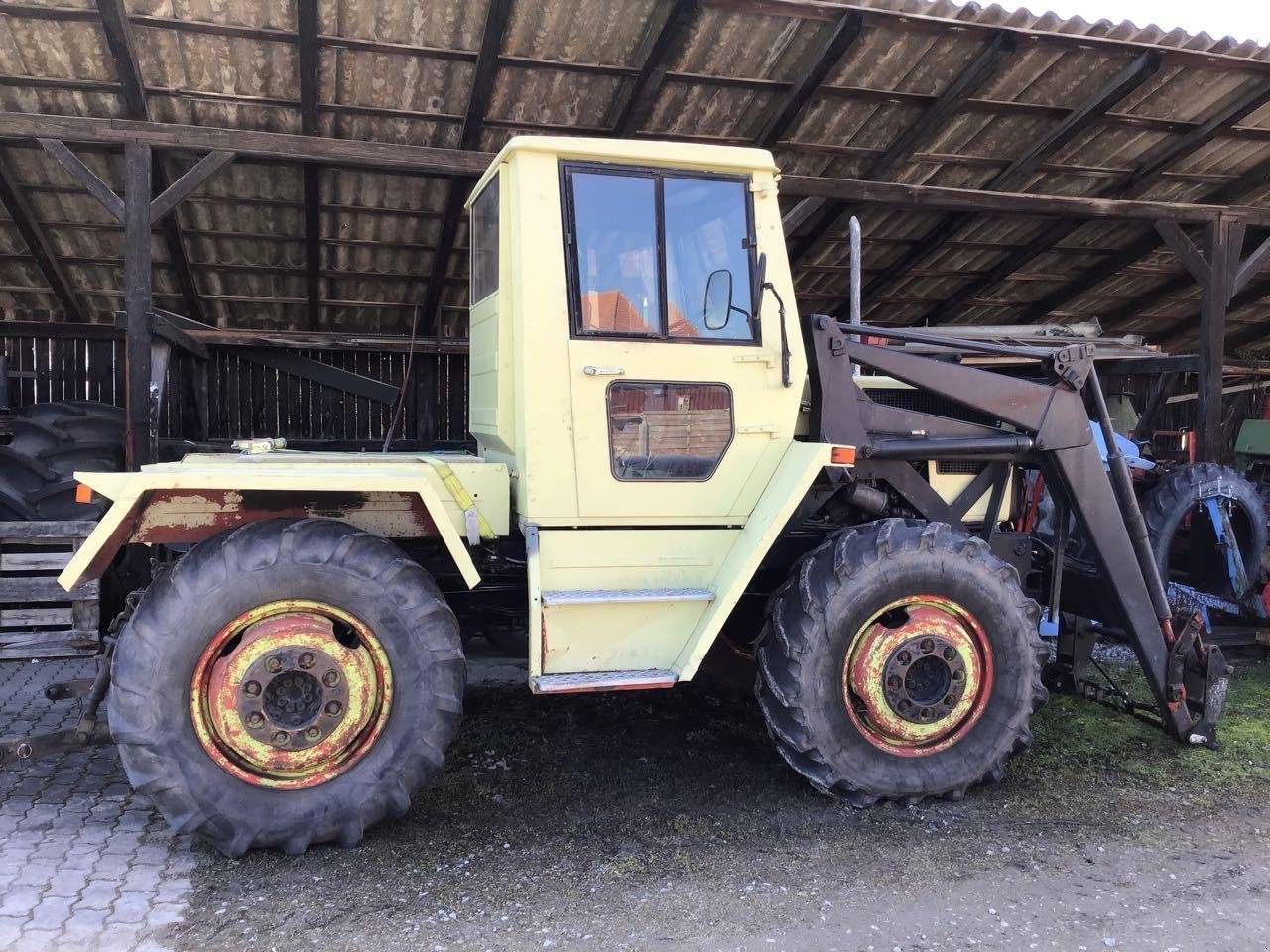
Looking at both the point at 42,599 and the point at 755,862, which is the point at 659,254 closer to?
the point at 755,862

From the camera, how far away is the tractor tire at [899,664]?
4074 millimetres

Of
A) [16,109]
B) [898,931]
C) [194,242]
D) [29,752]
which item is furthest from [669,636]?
[194,242]

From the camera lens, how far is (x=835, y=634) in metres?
4.08

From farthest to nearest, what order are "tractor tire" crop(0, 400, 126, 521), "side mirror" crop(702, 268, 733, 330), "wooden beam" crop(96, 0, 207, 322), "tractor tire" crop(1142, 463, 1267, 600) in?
"tractor tire" crop(1142, 463, 1267, 600) → "tractor tire" crop(0, 400, 126, 521) → "wooden beam" crop(96, 0, 207, 322) → "side mirror" crop(702, 268, 733, 330)

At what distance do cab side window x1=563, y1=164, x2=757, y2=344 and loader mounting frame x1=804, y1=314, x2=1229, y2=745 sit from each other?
535 millimetres

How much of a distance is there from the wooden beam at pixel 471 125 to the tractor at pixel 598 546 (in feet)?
7.59

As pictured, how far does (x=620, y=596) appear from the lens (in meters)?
3.95

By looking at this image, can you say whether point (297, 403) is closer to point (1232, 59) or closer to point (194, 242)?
point (194, 242)

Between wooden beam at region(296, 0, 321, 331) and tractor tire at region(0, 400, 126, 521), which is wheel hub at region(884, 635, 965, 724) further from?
tractor tire at region(0, 400, 126, 521)

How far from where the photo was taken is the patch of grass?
4.59 m

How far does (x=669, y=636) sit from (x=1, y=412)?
7337 mm

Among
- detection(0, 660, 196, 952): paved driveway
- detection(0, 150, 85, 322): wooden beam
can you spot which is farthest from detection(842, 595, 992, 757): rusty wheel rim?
detection(0, 150, 85, 322): wooden beam

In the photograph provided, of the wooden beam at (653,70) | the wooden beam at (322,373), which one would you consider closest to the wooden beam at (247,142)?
the wooden beam at (653,70)

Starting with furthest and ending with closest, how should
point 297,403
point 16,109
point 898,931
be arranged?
point 297,403, point 16,109, point 898,931
